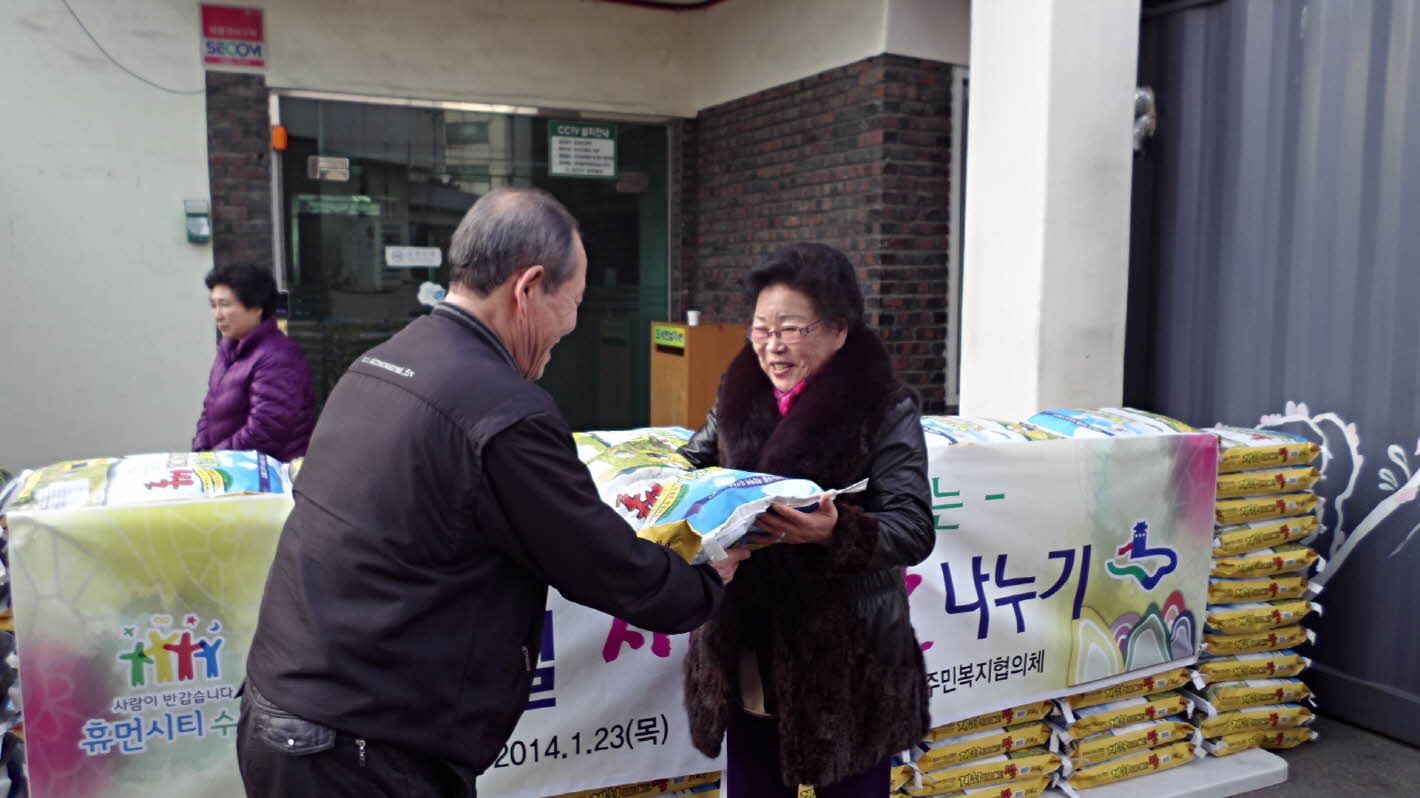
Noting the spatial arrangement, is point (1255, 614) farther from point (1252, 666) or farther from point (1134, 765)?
point (1134, 765)

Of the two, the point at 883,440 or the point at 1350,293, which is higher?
the point at 1350,293

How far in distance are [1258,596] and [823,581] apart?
2.61m

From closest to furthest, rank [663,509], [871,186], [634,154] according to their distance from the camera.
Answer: [663,509]
[871,186]
[634,154]

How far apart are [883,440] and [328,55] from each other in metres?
6.07

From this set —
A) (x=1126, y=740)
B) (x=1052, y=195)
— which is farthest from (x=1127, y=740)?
(x=1052, y=195)

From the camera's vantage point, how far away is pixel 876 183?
6.49 meters

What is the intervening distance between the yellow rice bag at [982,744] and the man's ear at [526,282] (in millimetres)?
2366

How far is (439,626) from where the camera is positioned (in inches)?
66.3

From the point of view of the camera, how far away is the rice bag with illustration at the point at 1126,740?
3.79 metres

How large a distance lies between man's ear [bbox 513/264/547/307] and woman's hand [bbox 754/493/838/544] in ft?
2.26

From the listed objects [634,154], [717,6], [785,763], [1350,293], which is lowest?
[785,763]

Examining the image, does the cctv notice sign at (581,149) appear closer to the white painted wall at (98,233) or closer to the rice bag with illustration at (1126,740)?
the white painted wall at (98,233)

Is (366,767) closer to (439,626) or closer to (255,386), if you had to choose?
(439,626)

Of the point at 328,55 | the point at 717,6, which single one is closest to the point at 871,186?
the point at 717,6
